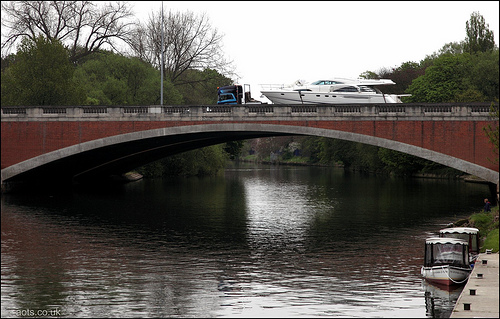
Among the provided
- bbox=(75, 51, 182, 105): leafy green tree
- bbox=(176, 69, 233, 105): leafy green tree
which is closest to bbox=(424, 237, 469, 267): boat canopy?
bbox=(75, 51, 182, 105): leafy green tree

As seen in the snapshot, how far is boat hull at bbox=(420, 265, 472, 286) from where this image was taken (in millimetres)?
19969

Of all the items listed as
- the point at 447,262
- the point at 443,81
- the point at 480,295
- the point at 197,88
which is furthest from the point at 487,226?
the point at 197,88

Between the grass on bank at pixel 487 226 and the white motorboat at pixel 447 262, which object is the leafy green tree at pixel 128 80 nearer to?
the grass on bank at pixel 487 226

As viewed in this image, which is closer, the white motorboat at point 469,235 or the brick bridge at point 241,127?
the white motorboat at point 469,235

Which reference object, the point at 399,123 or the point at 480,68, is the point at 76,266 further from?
the point at 480,68

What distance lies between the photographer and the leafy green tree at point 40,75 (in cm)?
5072

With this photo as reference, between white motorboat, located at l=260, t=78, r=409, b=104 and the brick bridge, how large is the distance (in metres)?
3.12

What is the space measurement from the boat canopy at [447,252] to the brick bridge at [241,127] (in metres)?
19.3

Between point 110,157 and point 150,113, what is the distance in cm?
1271

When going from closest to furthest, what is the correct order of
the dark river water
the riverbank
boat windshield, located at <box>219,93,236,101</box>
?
1. the riverbank
2. the dark river water
3. boat windshield, located at <box>219,93,236,101</box>

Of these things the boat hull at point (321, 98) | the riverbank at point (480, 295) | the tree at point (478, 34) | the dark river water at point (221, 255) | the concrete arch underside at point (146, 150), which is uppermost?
the tree at point (478, 34)

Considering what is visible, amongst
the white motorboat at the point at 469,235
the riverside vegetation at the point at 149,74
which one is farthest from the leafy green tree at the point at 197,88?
the white motorboat at the point at 469,235

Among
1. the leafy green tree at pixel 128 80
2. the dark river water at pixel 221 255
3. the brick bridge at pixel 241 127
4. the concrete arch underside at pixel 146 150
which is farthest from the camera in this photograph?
the leafy green tree at pixel 128 80

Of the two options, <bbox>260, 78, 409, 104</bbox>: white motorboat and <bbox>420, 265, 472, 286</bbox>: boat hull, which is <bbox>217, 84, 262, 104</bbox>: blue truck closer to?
<bbox>260, 78, 409, 104</bbox>: white motorboat
